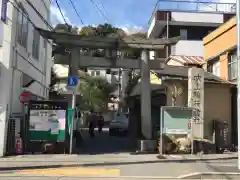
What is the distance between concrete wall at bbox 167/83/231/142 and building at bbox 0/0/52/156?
728 centimetres

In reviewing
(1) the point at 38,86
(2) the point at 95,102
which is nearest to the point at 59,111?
(1) the point at 38,86

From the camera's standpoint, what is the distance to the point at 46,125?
17.7 meters

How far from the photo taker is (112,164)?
14562 millimetres

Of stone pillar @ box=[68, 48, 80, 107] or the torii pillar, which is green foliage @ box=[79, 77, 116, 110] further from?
stone pillar @ box=[68, 48, 80, 107]

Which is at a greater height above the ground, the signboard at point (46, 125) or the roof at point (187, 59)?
the roof at point (187, 59)

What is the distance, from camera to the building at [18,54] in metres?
16.8

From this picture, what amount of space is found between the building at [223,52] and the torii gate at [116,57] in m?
5.87

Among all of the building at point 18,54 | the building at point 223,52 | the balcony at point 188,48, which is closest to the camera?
the building at point 18,54

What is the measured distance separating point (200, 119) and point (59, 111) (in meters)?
6.40

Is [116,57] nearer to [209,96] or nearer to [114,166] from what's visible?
[209,96]

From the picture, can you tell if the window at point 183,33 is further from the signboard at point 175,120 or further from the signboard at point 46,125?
the signboard at point 46,125

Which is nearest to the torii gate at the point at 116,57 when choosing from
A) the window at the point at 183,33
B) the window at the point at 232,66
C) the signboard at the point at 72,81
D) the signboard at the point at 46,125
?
the signboard at the point at 72,81

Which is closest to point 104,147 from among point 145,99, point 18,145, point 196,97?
point 145,99

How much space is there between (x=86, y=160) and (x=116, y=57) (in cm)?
598
